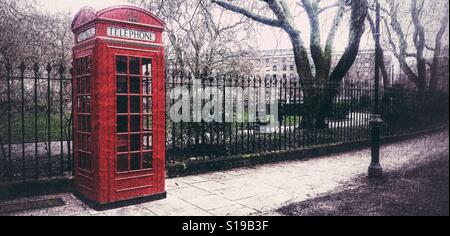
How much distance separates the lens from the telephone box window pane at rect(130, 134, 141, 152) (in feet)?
17.7

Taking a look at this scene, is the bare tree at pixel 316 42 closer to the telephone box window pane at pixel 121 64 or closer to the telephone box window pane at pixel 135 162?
the telephone box window pane at pixel 121 64

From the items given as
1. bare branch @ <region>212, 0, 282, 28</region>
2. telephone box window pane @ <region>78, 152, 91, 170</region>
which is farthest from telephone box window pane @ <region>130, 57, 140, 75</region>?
bare branch @ <region>212, 0, 282, 28</region>

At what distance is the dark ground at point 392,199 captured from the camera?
16.5ft

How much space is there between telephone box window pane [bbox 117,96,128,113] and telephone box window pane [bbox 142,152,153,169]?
764 millimetres

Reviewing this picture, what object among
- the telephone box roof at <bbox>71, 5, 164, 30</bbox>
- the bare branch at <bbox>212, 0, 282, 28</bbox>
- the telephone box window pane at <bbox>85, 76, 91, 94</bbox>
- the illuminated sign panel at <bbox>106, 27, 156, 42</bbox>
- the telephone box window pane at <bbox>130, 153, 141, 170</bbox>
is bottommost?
the telephone box window pane at <bbox>130, 153, 141, 170</bbox>

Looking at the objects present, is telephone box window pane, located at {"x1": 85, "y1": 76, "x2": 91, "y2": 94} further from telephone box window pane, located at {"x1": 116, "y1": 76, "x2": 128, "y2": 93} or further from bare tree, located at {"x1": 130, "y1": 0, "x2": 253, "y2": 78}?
bare tree, located at {"x1": 130, "y1": 0, "x2": 253, "y2": 78}

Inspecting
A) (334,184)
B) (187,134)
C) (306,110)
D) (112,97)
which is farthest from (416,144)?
(112,97)

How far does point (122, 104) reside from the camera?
5.38 m

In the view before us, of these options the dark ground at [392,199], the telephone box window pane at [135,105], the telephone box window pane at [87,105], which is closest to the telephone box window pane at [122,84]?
the telephone box window pane at [135,105]

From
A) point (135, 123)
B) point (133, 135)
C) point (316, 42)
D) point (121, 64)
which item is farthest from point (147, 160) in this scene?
point (316, 42)

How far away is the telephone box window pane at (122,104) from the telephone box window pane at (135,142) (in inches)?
16.9
